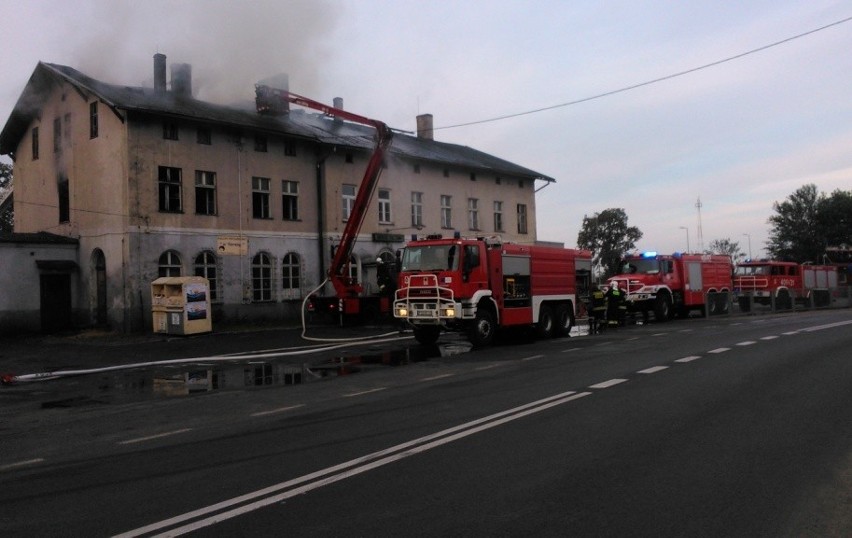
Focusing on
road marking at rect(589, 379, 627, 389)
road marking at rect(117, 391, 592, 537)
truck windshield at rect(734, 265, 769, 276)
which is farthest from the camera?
truck windshield at rect(734, 265, 769, 276)

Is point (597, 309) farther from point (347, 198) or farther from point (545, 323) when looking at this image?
point (347, 198)

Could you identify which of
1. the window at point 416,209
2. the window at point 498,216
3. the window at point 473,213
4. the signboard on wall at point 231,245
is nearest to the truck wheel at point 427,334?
the signboard on wall at point 231,245

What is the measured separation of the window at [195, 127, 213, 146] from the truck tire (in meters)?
13.5

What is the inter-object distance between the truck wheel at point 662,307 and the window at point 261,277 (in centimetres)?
1462

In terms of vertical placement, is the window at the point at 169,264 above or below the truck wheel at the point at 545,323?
above

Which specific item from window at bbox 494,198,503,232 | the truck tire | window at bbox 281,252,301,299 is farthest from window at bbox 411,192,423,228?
the truck tire

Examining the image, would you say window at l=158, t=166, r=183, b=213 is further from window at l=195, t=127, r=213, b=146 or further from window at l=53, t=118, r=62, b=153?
window at l=53, t=118, r=62, b=153

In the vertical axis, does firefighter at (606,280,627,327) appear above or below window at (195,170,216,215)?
below

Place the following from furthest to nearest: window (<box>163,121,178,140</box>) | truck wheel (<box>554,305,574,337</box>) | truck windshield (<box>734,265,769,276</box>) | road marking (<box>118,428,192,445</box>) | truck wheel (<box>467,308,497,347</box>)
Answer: truck windshield (<box>734,265,769,276</box>) < window (<box>163,121,178,140</box>) < truck wheel (<box>554,305,574,337</box>) < truck wheel (<box>467,308,497,347</box>) < road marking (<box>118,428,192,445</box>)

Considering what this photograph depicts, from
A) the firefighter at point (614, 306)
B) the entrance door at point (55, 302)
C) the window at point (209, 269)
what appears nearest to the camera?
the firefighter at point (614, 306)

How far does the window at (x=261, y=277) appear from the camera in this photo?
84.7 ft

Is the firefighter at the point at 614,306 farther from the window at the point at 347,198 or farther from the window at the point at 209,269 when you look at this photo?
the window at the point at 209,269

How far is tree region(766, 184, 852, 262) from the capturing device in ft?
230

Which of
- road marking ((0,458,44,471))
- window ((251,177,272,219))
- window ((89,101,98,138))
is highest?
window ((89,101,98,138))
